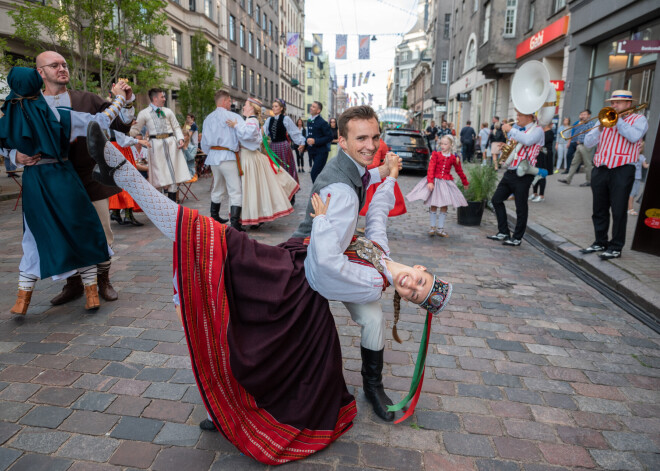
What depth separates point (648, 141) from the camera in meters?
11.4

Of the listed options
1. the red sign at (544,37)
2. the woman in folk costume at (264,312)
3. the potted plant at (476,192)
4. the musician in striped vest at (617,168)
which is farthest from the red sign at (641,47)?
the red sign at (544,37)

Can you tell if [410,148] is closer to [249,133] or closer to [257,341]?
[249,133]

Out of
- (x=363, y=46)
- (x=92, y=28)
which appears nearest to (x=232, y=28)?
(x=363, y=46)

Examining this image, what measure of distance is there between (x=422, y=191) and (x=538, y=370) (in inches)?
177

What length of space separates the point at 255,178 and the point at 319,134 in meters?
3.35

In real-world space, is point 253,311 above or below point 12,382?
above

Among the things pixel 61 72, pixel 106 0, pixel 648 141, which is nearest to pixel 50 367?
pixel 61 72

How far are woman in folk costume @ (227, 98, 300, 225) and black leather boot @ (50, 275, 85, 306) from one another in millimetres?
3047

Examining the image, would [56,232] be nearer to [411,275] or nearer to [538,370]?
[411,275]

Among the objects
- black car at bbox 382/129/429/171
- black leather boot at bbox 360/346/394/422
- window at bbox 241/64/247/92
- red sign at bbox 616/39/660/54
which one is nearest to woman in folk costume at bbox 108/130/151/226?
black leather boot at bbox 360/346/394/422

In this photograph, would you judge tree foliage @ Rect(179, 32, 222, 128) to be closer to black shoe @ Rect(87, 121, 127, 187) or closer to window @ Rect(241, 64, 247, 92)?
black shoe @ Rect(87, 121, 127, 187)

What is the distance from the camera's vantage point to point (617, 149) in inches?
213

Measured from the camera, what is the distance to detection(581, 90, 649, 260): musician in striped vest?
536 centimetres

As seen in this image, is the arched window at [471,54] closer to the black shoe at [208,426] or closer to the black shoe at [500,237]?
the black shoe at [500,237]
